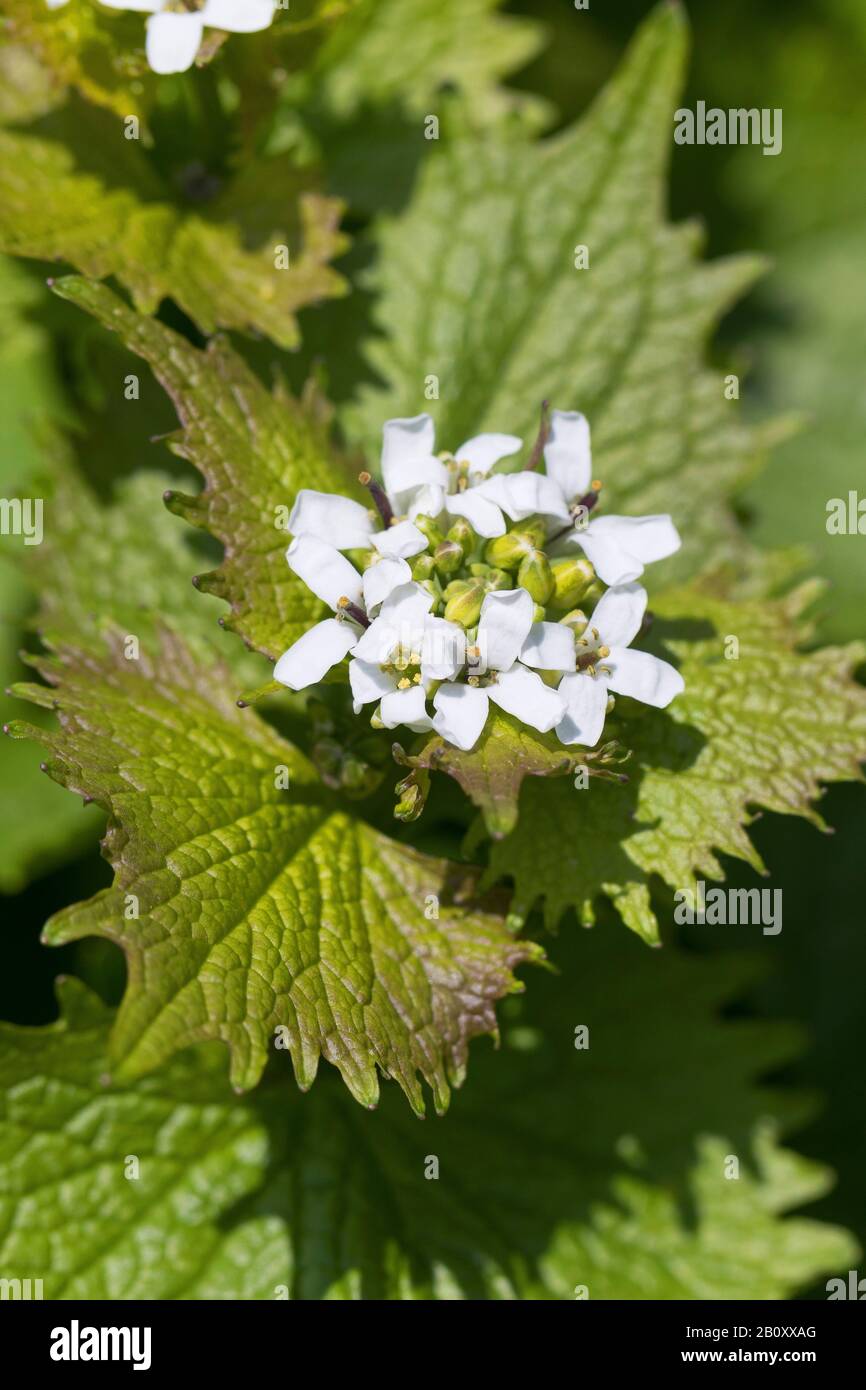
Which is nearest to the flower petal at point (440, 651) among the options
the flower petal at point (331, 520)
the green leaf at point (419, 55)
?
the flower petal at point (331, 520)

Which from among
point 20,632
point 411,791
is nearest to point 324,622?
point 411,791

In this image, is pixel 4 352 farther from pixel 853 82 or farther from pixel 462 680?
pixel 853 82

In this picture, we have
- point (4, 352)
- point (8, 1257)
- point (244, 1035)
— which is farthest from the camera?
point (4, 352)

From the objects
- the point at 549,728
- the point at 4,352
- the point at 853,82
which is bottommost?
the point at 549,728

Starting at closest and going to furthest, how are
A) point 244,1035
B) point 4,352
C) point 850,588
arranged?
1. point 244,1035
2. point 4,352
3. point 850,588

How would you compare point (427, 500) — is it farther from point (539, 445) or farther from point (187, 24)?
point (187, 24)

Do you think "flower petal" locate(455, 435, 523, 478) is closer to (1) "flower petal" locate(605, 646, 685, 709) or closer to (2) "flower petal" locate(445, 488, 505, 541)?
(2) "flower petal" locate(445, 488, 505, 541)

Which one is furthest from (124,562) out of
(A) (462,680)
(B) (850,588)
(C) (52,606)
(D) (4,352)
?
(B) (850,588)
